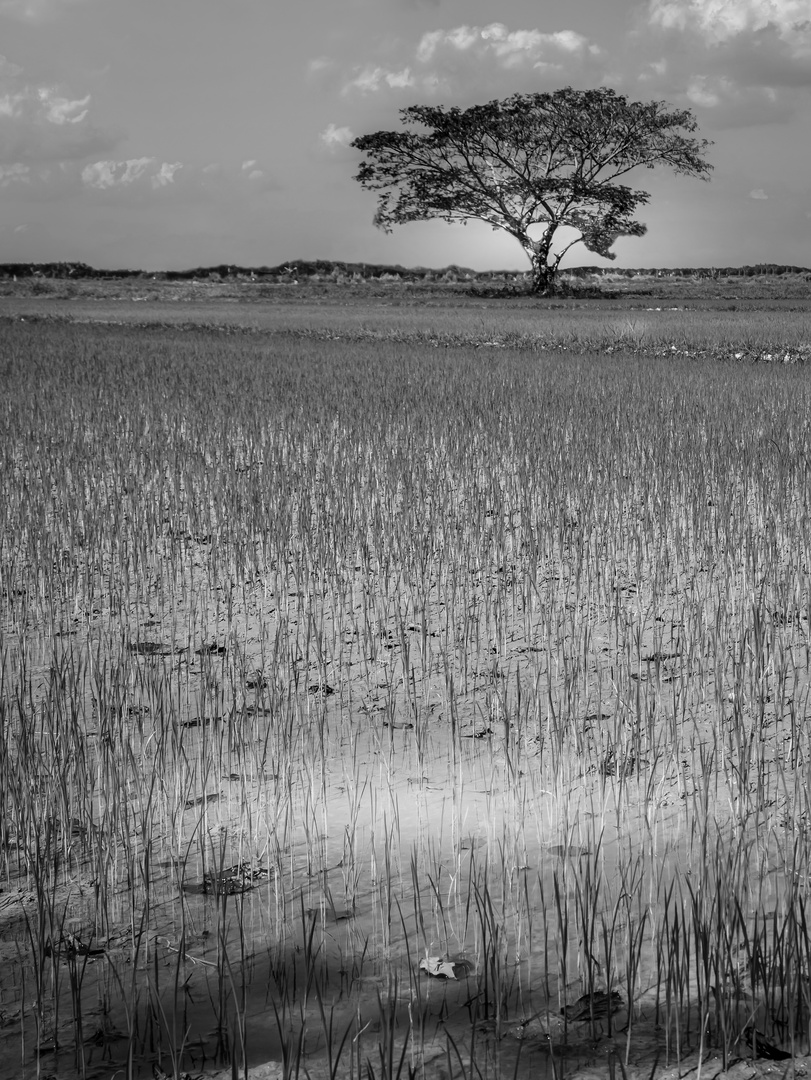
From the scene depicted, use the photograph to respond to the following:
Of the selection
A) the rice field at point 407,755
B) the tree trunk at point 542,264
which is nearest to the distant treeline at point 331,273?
the tree trunk at point 542,264

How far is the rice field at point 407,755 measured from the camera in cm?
181

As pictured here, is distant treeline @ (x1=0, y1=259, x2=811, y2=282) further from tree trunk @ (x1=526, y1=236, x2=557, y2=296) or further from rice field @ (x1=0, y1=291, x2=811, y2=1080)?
rice field @ (x1=0, y1=291, x2=811, y2=1080)

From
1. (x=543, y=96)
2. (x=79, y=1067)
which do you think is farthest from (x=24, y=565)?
(x=543, y=96)

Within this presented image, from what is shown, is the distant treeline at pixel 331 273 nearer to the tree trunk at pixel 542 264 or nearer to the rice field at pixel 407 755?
the tree trunk at pixel 542 264

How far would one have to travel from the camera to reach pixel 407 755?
3.17 meters

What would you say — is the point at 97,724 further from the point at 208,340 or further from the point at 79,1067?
the point at 208,340

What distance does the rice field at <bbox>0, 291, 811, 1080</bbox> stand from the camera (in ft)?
5.95

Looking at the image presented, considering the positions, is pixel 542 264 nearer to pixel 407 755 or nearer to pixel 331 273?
pixel 331 273

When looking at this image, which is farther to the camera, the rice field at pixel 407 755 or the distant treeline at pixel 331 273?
the distant treeline at pixel 331 273

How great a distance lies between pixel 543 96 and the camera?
38.8 meters

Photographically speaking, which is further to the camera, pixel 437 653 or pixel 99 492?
pixel 99 492

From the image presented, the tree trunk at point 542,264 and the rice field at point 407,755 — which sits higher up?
the tree trunk at point 542,264

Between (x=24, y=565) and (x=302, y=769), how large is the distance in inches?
113

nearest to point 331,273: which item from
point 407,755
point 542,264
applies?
point 542,264
